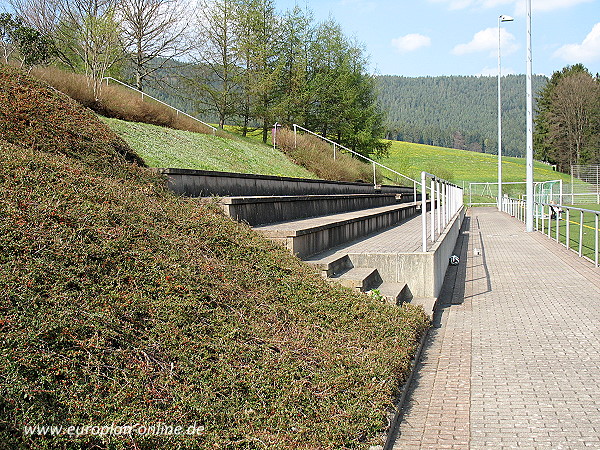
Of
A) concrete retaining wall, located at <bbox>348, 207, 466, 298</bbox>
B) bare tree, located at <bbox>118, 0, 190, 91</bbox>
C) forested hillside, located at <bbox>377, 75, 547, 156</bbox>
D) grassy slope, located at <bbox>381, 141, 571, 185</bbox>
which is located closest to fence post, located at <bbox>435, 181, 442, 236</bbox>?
concrete retaining wall, located at <bbox>348, 207, 466, 298</bbox>

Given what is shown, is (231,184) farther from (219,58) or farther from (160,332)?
(219,58)

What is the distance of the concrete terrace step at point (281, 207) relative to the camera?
769 cm

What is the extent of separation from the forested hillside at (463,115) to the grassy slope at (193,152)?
135702 mm

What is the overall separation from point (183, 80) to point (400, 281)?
79.5 feet

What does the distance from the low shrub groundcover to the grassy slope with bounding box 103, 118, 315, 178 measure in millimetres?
4713

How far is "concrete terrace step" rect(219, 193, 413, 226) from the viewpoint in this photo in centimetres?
769

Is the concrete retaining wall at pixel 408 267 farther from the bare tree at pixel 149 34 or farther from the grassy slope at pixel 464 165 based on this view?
the grassy slope at pixel 464 165

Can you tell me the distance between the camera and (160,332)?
405 cm

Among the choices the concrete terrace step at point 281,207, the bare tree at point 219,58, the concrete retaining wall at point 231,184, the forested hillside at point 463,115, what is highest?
the forested hillside at point 463,115

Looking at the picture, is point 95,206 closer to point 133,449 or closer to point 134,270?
point 134,270

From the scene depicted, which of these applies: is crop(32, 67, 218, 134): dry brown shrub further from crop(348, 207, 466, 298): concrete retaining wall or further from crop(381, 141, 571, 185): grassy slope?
crop(381, 141, 571, 185): grassy slope

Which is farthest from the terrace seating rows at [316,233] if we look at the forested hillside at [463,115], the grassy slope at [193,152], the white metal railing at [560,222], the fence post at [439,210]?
the forested hillside at [463,115]

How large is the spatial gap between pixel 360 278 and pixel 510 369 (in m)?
2.03

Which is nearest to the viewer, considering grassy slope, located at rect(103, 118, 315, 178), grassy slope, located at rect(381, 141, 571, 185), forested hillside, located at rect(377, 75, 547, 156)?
grassy slope, located at rect(103, 118, 315, 178)
